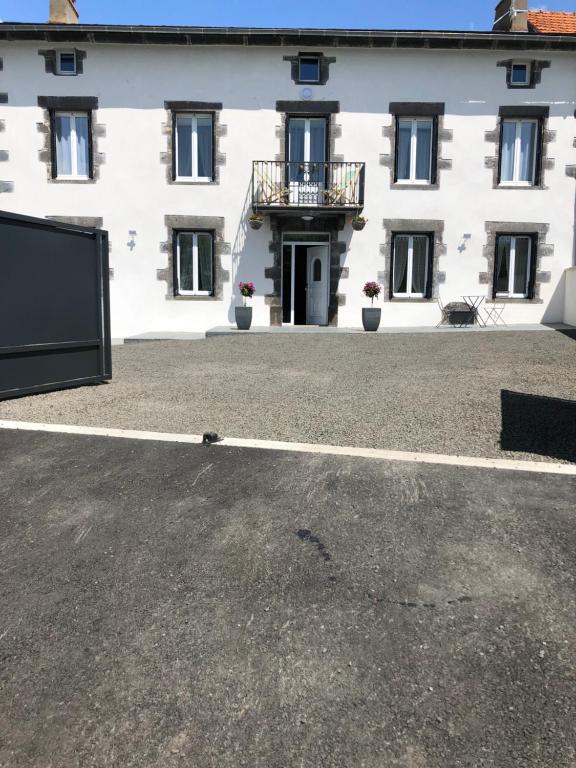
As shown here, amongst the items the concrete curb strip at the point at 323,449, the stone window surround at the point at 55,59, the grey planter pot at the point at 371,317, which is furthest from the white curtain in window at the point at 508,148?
the concrete curb strip at the point at 323,449

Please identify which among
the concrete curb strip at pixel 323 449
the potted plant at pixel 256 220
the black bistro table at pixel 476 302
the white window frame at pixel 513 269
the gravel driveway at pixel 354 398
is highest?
the potted plant at pixel 256 220

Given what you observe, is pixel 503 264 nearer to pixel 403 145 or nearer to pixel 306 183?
pixel 403 145

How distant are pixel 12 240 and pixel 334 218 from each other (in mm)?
10515

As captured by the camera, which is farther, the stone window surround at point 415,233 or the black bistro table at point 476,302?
the black bistro table at point 476,302

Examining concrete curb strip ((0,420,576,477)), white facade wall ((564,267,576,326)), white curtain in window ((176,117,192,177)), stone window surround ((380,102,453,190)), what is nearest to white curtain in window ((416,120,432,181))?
stone window surround ((380,102,453,190))

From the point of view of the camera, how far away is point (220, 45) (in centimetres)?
1475

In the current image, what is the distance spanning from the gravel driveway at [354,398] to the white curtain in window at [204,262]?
5.35 meters

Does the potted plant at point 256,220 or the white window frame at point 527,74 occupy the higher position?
the white window frame at point 527,74

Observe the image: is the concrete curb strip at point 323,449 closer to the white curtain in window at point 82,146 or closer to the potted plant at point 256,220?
the potted plant at point 256,220

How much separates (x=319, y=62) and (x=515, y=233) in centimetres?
681

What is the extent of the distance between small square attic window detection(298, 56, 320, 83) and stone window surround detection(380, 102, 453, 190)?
2100mm

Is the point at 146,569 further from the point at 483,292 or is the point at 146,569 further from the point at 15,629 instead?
the point at 483,292

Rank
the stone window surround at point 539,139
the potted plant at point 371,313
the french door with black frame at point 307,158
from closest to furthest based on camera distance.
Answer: the potted plant at point 371,313 → the stone window surround at point 539,139 → the french door with black frame at point 307,158

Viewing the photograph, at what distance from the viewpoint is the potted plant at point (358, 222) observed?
14945 millimetres
